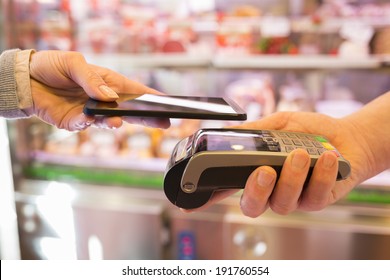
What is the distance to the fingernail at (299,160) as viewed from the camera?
879 millimetres

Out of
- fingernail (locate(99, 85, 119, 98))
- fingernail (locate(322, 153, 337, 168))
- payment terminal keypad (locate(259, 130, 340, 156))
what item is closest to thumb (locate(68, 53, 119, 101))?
fingernail (locate(99, 85, 119, 98))

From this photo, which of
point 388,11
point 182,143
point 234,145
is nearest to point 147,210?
point 182,143

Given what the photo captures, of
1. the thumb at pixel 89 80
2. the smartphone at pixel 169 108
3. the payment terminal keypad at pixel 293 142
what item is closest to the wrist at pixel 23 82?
the thumb at pixel 89 80

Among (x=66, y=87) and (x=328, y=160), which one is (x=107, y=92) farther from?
(x=328, y=160)

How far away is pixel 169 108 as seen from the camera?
0.93 meters

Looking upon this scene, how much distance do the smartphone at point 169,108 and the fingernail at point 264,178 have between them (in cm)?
12

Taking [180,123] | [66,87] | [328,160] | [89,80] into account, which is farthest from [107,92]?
[180,123]

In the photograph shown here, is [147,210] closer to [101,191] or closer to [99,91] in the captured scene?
[101,191]

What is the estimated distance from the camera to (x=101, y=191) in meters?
2.08

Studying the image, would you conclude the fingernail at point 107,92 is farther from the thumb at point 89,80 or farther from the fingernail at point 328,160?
the fingernail at point 328,160

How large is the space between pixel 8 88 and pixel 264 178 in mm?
736

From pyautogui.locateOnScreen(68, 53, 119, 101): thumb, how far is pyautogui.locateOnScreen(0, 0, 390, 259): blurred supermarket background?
929 mm

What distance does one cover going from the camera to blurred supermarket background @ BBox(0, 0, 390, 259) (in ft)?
6.11

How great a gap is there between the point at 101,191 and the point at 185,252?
1.64 feet
